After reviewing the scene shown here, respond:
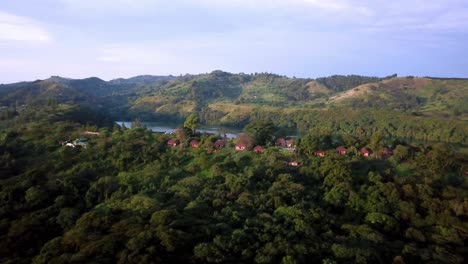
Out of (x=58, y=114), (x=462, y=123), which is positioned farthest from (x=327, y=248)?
(x=462, y=123)

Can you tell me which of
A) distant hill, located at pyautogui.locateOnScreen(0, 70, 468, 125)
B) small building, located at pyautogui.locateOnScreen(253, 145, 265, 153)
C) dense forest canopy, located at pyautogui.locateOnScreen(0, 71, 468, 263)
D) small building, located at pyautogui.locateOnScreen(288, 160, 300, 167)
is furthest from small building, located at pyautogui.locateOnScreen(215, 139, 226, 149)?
distant hill, located at pyautogui.locateOnScreen(0, 70, 468, 125)

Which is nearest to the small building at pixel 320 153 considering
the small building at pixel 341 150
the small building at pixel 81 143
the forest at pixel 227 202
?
the forest at pixel 227 202

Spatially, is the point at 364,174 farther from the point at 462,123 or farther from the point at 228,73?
the point at 228,73

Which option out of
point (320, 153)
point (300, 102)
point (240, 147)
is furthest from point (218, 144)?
point (300, 102)

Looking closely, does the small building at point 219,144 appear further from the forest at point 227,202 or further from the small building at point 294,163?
the small building at point 294,163

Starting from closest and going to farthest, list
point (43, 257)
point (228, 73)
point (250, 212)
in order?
1. point (43, 257)
2. point (250, 212)
3. point (228, 73)

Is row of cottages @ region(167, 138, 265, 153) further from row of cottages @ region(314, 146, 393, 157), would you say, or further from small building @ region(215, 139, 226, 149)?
row of cottages @ region(314, 146, 393, 157)

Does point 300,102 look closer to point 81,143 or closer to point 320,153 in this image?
point 320,153

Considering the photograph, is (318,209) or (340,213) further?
(340,213)
